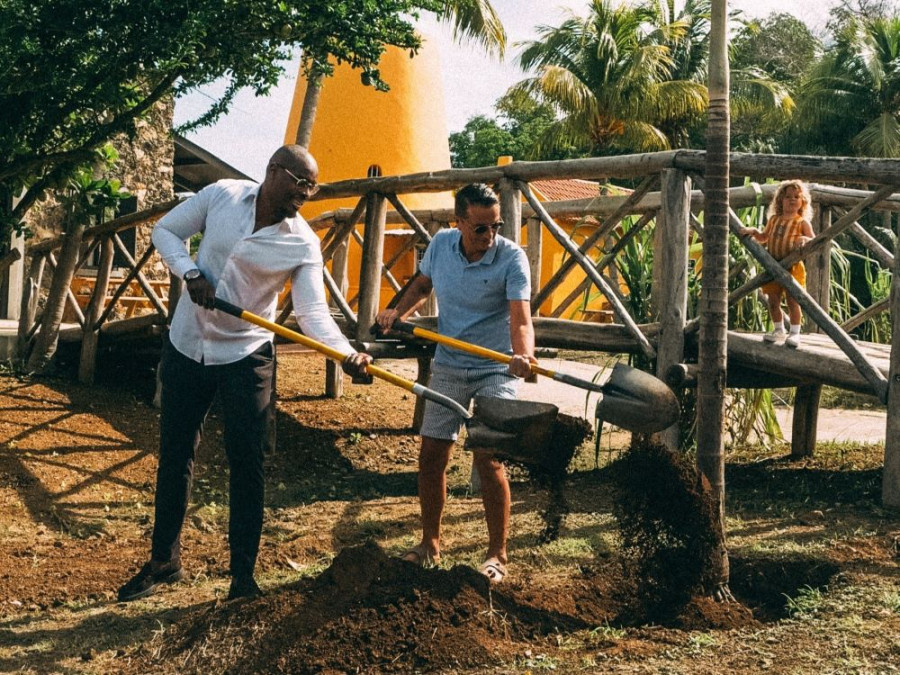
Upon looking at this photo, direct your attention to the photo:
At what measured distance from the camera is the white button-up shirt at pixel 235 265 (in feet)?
14.0

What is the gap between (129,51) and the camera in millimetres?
5406

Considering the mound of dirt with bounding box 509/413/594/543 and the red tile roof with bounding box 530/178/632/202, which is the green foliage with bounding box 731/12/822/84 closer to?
the red tile roof with bounding box 530/178/632/202

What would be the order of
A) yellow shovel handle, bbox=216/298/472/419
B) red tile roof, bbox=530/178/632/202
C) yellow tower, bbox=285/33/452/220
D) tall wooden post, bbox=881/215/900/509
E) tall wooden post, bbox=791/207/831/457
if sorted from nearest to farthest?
1. yellow shovel handle, bbox=216/298/472/419
2. tall wooden post, bbox=881/215/900/509
3. tall wooden post, bbox=791/207/831/457
4. yellow tower, bbox=285/33/452/220
5. red tile roof, bbox=530/178/632/202

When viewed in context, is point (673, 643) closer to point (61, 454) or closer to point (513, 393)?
point (513, 393)

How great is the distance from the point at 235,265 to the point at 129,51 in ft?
5.89

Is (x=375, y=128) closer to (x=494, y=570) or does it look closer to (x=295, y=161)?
(x=295, y=161)

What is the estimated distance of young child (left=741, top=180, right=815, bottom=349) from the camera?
6.30 m

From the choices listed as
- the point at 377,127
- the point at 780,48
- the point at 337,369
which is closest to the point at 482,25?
the point at 377,127

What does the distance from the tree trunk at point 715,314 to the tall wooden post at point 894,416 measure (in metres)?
1.93

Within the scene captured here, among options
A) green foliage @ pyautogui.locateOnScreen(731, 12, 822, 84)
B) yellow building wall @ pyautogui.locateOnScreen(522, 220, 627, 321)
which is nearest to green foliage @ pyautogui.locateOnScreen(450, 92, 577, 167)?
green foliage @ pyautogui.locateOnScreen(731, 12, 822, 84)

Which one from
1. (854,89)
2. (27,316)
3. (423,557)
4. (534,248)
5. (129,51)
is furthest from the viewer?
(854,89)

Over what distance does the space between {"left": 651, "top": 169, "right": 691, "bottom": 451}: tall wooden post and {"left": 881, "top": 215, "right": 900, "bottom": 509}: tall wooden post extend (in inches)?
44.8

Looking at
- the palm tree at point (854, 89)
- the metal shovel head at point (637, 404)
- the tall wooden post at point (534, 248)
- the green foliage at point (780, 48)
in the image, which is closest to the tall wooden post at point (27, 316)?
the tall wooden post at point (534, 248)

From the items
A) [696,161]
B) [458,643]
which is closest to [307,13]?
[696,161]
